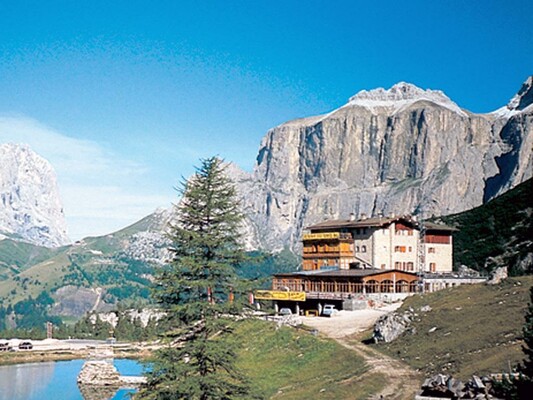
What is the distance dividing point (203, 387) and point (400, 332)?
30531 mm

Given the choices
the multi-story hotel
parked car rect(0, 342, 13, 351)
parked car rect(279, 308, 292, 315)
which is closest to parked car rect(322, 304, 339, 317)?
the multi-story hotel

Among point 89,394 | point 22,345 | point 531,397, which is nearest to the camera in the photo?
point 531,397

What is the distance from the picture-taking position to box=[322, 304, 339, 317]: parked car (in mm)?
76769

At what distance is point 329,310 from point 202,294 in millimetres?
49043

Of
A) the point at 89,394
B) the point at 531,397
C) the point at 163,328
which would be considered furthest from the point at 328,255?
the point at 531,397

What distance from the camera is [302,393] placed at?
47.6 m

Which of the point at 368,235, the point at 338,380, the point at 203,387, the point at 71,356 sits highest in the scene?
the point at 368,235

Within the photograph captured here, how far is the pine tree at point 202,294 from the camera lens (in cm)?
2889

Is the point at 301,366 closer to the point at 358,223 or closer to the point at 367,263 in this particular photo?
the point at 367,263

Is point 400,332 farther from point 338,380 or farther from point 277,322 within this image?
point 277,322

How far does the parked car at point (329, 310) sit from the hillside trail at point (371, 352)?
41.1 inches

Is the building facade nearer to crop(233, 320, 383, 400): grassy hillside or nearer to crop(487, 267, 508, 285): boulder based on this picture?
crop(487, 267, 508, 285): boulder

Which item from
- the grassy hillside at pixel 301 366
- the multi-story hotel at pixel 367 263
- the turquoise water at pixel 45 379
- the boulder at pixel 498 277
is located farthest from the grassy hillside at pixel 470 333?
the turquoise water at pixel 45 379

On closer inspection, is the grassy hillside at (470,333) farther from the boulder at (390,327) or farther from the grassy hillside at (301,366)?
the grassy hillside at (301,366)
